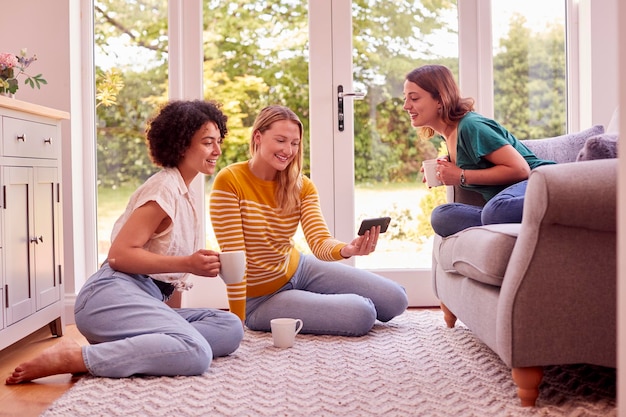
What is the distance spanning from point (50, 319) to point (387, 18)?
2.09 metres

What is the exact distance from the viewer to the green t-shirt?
102 inches

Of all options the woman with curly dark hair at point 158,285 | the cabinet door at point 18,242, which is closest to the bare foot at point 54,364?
the woman with curly dark hair at point 158,285

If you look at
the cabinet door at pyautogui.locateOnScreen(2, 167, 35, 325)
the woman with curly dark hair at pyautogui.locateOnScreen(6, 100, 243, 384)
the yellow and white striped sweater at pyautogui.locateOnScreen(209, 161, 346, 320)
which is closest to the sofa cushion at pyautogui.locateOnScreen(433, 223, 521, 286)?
the yellow and white striped sweater at pyautogui.locateOnScreen(209, 161, 346, 320)

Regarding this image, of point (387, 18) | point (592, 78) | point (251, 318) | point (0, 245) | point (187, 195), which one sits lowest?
point (251, 318)

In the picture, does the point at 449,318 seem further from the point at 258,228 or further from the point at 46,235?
the point at 46,235

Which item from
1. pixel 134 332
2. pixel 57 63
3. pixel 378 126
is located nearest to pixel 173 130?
pixel 134 332

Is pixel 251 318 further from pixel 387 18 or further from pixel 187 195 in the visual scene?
pixel 387 18

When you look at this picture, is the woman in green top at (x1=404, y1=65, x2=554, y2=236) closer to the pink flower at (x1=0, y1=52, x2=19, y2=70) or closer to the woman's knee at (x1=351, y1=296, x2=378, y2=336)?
the woman's knee at (x1=351, y1=296, x2=378, y2=336)

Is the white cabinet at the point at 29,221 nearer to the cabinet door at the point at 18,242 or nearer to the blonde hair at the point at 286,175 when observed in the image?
the cabinet door at the point at 18,242

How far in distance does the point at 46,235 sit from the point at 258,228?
33.8 inches

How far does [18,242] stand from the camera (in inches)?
A: 106

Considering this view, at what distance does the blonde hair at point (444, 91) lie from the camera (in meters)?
2.82

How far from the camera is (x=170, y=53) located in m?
3.67

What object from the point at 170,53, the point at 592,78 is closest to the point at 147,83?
the point at 170,53
